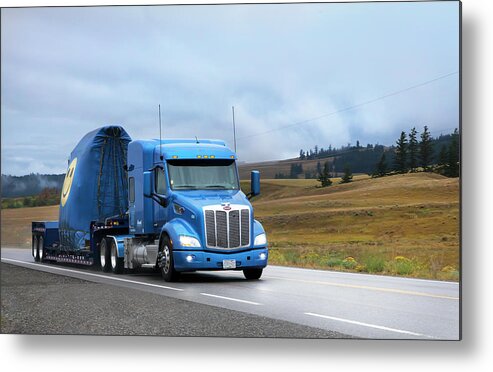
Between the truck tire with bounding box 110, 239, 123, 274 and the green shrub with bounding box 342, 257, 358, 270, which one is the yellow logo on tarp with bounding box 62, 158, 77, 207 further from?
the green shrub with bounding box 342, 257, 358, 270

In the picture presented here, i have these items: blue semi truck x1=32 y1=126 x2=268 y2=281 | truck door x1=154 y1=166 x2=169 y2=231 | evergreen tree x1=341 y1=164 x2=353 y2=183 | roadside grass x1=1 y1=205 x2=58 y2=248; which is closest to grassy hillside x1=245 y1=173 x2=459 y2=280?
evergreen tree x1=341 y1=164 x2=353 y2=183

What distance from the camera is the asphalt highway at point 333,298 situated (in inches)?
509

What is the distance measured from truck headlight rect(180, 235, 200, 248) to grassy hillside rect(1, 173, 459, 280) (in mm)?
1272

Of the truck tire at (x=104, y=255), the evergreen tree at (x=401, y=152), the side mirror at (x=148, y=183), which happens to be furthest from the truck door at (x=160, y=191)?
the evergreen tree at (x=401, y=152)

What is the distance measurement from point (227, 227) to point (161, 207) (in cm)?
178

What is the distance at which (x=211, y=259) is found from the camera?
17031mm

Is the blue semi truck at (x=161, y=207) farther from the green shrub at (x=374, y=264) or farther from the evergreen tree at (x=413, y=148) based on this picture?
the evergreen tree at (x=413, y=148)

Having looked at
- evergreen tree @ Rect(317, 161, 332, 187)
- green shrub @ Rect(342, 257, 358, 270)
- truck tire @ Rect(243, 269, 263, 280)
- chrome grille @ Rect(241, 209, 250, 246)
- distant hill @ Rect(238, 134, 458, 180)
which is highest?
distant hill @ Rect(238, 134, 458, 180)

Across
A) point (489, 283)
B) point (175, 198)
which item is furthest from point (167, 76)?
point (489, 283)

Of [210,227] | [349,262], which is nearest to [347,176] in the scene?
[349,262]

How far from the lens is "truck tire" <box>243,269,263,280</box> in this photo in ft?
58.4

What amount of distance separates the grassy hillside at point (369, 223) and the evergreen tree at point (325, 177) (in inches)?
6.4

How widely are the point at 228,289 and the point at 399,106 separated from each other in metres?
4.80

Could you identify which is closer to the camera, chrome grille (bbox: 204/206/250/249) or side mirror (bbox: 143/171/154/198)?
chrome grille (bbox: 204/206/250/249)
